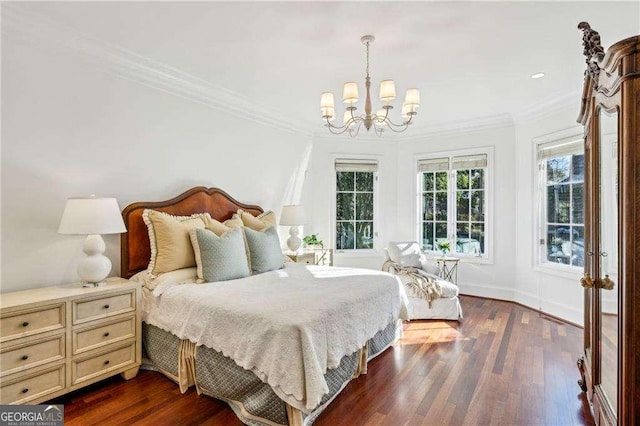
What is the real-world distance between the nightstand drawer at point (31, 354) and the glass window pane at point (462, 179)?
5067 mm

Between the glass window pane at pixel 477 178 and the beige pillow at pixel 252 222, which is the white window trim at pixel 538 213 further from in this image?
the beige pillow at pixel 252 222

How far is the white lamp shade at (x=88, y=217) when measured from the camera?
2.36 m

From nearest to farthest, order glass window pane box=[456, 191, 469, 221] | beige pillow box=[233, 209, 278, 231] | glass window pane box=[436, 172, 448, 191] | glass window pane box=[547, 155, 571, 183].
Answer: beige pillow box=[233, 209, 278, 231]
glass window pane box=[547, 155, 571, 183]
glass window pane box=[456, 191, 469, 221]
glass window pane box=[436, 172, 448, 191]

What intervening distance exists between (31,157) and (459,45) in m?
3.38

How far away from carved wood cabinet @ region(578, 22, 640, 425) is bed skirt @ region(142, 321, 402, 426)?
1446 mm

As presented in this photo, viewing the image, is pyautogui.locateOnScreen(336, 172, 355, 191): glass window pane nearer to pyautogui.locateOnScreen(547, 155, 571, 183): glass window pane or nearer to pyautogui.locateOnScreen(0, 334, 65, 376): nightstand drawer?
pyautogui.locateOnScreen(547, 155, 571, 183): glass window pane

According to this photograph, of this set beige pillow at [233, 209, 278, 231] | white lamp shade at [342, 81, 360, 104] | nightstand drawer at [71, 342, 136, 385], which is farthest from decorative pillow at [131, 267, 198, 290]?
white lamp shade at [342, 81, 360, 104]

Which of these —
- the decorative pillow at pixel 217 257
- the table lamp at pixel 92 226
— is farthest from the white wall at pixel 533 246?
the table lamp at pixel 92 226

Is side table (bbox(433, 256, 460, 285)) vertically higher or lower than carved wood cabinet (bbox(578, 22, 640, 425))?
lower

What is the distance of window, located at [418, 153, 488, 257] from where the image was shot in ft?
16.8

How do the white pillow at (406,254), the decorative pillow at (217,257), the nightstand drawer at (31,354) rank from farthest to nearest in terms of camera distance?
1. the white pillow at (406,254)
2. the decorative pillow at (217,257)
3. the nightstand drawer at (31,354)

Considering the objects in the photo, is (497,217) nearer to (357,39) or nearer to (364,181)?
(364,181)

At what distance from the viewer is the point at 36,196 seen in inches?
98.4

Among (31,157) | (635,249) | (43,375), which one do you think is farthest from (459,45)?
(43,375)
